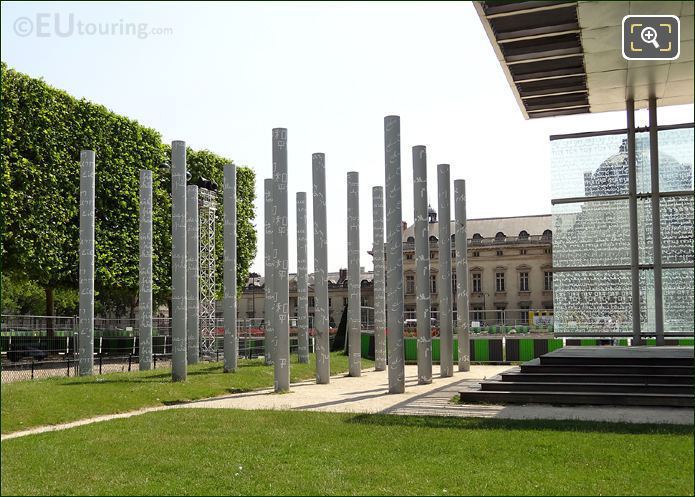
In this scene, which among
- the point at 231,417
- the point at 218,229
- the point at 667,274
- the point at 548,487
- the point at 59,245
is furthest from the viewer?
the point at 218,229

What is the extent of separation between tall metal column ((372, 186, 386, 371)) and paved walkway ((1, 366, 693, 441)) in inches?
172

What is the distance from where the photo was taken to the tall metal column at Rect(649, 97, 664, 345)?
741 inches

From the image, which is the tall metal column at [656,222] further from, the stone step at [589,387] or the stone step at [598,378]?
the stone step at [589,387]

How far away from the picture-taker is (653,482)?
798 cm

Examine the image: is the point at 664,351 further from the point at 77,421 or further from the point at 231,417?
the point at 77,421

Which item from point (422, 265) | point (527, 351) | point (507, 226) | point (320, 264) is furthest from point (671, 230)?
point (507, 226)

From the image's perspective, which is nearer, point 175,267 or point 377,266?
point 175,267

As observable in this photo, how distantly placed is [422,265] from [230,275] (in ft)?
21.4

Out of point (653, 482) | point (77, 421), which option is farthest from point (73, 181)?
point (653, 482)

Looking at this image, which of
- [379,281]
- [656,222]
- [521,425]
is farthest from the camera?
[379,281]

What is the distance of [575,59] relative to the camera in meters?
16.9

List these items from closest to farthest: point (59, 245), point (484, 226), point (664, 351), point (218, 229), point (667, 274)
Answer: point (664, 351), point (667, 274), point (59, 245), point (218, 229), point (484, 226)

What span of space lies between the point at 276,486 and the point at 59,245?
2268 cm

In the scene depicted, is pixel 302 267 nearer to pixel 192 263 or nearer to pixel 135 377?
pixel 192 263
